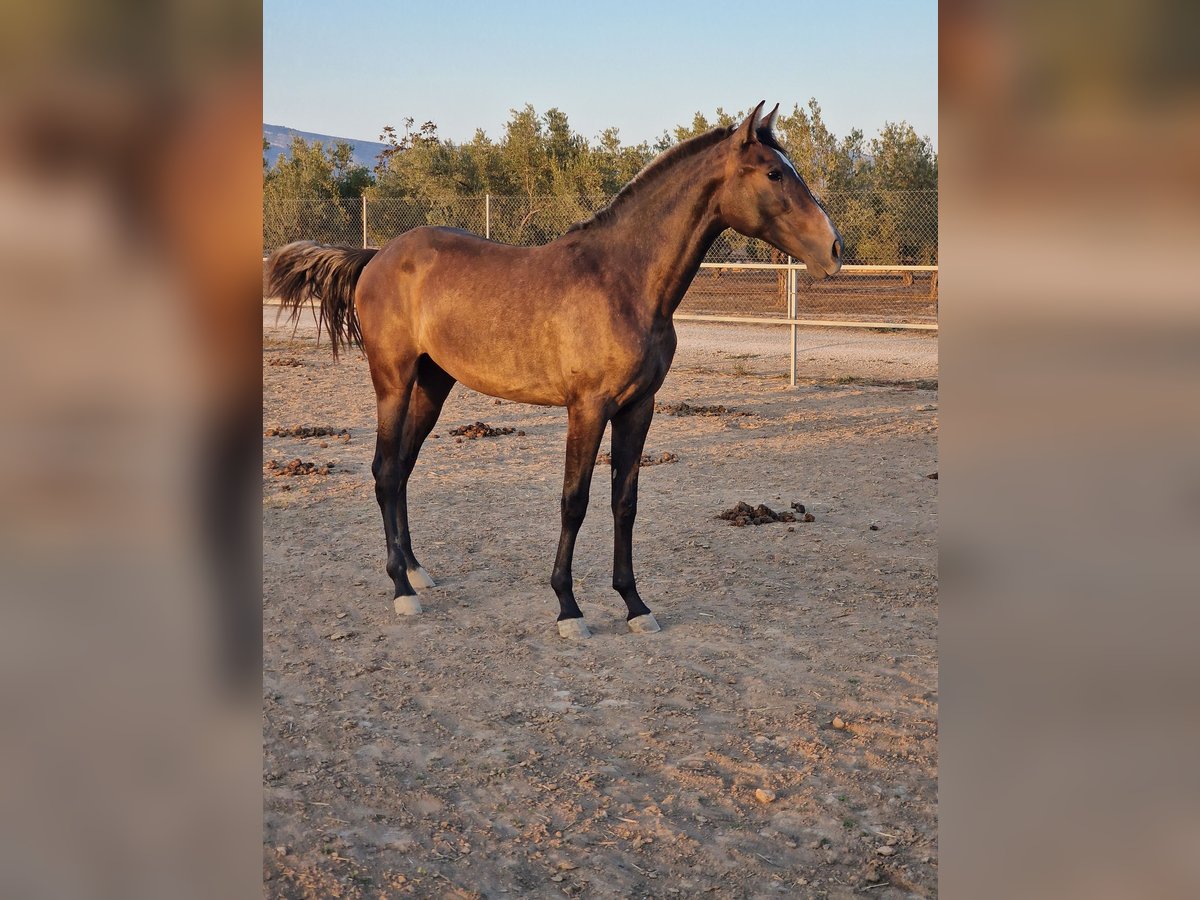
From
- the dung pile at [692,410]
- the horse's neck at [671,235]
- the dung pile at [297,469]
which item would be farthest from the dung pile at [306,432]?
the horse's neck at [671,235]

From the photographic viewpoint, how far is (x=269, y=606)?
15.4ft

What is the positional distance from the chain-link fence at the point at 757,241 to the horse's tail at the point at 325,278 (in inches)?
458

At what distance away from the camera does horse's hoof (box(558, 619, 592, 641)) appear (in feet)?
14.2

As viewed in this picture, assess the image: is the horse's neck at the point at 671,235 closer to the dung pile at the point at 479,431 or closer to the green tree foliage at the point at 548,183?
the dung pile at the point at 479,431

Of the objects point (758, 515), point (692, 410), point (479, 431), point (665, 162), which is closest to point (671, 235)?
point (665, 162)

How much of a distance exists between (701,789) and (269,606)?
8.04 ft

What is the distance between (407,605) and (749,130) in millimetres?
2477

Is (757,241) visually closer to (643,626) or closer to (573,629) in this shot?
(643,626)

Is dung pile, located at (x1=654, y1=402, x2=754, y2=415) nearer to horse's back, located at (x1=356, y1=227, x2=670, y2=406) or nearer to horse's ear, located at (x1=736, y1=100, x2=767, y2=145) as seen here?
horse's back, located at (x1=356, y1=227, x2=670, y2=406)
